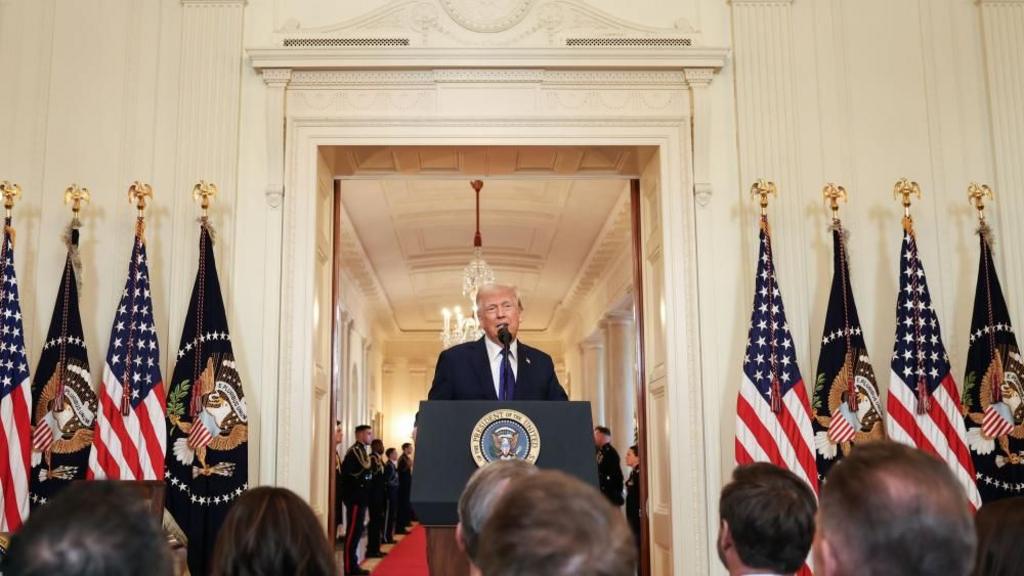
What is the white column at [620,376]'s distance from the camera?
18.0m

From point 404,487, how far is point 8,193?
45.5 ft

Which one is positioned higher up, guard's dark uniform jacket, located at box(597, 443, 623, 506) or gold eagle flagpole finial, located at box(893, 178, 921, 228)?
gold eagle flagpole finial, located at box(893, 178, 921, 228)

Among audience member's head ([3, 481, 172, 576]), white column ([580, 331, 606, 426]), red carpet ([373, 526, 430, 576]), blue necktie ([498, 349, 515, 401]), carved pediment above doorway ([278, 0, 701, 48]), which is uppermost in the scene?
carved pediment above doorway ([278, 0, 701, 48])

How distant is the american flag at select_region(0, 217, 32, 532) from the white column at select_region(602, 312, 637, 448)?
12.2 metres

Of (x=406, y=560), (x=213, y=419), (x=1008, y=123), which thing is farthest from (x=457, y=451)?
(x=406, y=560)

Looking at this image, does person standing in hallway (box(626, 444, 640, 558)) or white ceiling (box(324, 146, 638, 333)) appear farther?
person standing in hallway (box(626, 444, 640, 558))

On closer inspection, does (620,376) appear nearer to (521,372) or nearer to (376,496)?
(376,496)

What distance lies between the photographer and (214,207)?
22.7ft

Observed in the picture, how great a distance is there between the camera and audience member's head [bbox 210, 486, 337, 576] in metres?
2.18

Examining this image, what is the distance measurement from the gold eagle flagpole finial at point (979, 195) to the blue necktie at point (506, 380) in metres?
3.48

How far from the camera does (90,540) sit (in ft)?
4.91

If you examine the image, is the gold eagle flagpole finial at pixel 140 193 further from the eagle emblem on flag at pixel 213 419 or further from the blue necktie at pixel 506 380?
the blue necktie at pixel 506 380

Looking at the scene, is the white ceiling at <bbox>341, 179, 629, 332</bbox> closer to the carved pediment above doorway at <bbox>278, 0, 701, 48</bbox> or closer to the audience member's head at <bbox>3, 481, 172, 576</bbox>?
the carved pediment above doorway at <bbox>278, 0, 701, 48</bbox>

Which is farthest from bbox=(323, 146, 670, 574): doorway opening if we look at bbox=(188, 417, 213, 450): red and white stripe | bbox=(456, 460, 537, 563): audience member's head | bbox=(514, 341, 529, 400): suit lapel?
bbox=(456, 460, 537, 563): audience member's head
